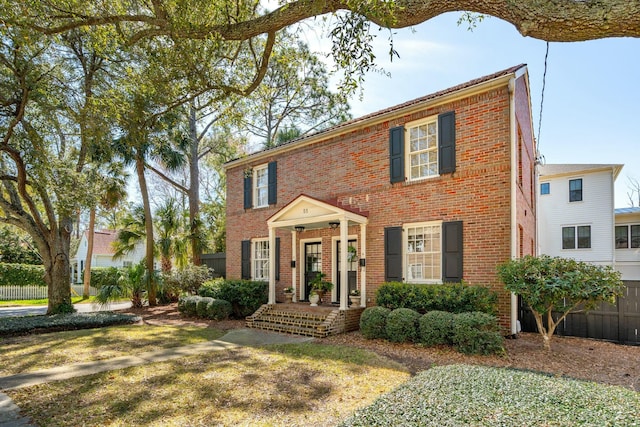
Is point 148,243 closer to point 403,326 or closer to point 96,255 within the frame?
point 403,326

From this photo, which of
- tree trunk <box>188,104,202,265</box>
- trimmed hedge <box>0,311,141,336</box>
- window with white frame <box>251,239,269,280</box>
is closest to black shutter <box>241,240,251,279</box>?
window with white frame <box>251,239,269,280</box>

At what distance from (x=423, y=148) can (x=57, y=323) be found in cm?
1199

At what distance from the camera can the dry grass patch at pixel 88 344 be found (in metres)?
7.71

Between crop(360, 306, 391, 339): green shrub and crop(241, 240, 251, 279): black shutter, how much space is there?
681cm

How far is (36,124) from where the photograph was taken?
1241 centimetres

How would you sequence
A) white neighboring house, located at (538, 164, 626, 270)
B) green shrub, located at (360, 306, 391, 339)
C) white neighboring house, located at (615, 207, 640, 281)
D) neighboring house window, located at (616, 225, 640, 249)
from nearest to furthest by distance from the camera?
1. green shrub, located at (360, 306, 391, 339)
2. white neighboring house, located at (538, 164, 626, 270)
3. white neighboring house, located at (615, 207, 640, 281)
4. neighboring house window, located at (616, 225, 640, 249)

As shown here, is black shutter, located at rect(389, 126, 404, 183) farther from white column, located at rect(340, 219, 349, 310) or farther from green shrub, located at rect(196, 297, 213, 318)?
green shrub, located at rect(196, 297, 213, 318)

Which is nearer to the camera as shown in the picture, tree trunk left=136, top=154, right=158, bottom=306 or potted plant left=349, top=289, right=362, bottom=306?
potted plant left=349, top=289, right=362, bottom=306

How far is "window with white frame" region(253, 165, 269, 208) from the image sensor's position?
51.2 feet

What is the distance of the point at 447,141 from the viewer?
1033cm

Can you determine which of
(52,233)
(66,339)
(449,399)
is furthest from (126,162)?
(449,399)

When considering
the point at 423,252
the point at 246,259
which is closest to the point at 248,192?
the point at 246,259

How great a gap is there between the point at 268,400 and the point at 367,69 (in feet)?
17.6

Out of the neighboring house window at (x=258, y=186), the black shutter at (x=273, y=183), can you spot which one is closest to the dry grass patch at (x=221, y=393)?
the black shutter at (x=273, y=183)
